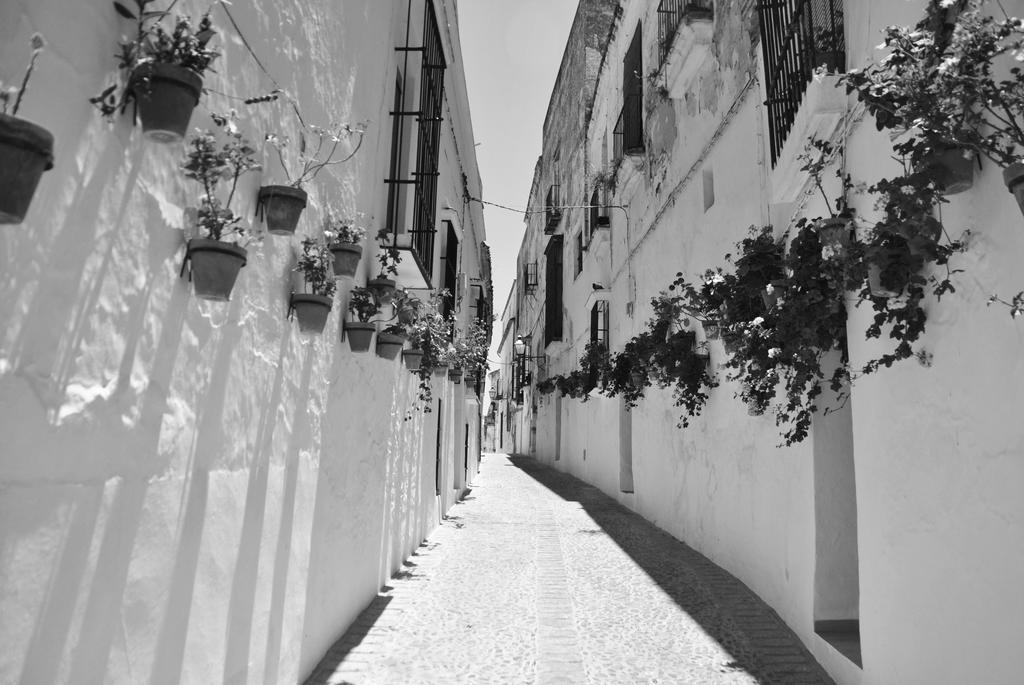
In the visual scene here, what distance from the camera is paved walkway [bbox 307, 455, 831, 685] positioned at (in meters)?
4.11

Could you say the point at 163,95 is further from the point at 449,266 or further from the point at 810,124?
the point at 449,266

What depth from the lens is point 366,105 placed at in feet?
16.1

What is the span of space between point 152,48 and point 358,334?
2666 mm

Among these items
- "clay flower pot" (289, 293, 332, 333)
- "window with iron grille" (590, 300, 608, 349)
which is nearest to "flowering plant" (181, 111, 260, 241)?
"clay flower pot" (289, 293, 332, 333)

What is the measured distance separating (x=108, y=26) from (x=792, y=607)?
4.85 metres

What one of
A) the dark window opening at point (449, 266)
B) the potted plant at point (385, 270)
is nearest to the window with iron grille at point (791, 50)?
the potted plant at point (385, 270)

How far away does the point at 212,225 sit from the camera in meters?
2.38

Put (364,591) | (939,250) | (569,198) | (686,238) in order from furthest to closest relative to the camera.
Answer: (569,198) → (686,238) → (364,591) → (939,250)

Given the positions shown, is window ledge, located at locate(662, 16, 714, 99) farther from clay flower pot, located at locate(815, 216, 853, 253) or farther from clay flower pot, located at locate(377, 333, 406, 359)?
clay flower pot, located at locate(815, 216, 853, 253)

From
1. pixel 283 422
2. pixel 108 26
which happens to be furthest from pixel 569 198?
pixel 108 26

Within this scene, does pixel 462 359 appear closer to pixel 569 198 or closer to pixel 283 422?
pixel 283 422

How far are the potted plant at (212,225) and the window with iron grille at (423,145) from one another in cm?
287

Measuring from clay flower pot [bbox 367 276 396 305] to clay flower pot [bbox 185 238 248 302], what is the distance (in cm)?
238

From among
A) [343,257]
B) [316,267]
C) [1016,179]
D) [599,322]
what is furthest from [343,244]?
[599,322]
